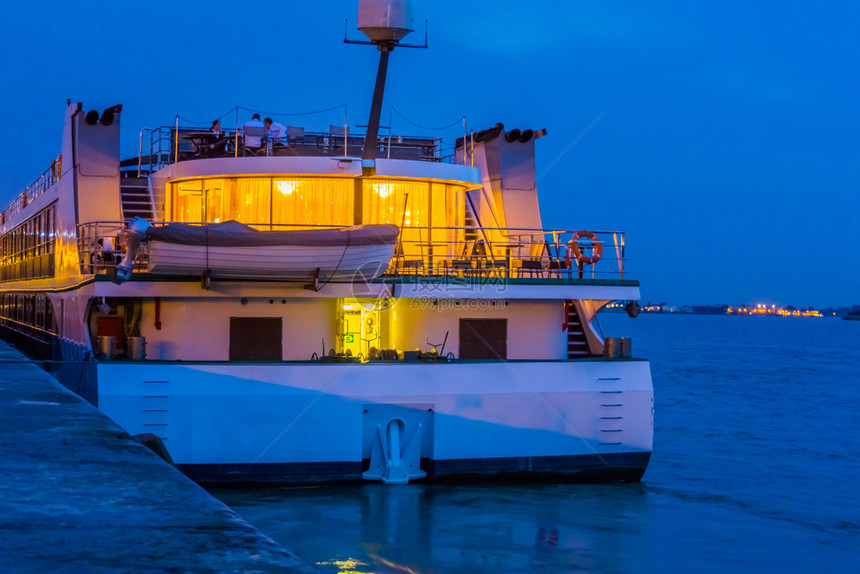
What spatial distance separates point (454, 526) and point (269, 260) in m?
4.05

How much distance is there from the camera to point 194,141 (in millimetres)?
17766

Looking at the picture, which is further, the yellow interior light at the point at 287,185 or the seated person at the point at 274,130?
the seated person at the point at 274,130

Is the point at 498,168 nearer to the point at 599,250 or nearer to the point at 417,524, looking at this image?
the point at 599,250

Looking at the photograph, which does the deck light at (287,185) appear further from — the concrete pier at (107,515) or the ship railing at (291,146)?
the concrete pier at (107,515)

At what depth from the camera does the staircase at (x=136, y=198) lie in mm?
18141

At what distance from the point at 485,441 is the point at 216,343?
404 cm

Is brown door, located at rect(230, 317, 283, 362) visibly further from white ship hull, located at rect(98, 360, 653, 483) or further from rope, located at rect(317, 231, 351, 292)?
white ship hull, located at rect(98, 360, 653, 483)

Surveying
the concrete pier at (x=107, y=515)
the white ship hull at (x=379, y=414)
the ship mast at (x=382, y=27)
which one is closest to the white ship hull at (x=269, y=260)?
the white ship hull at (x=379, y=414)

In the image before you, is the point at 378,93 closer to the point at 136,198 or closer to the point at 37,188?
the point at 136,198

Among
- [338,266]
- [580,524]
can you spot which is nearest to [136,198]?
[338,266]

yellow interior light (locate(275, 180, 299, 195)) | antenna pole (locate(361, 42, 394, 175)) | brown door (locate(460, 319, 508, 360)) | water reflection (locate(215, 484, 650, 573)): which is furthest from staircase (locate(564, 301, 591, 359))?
yellow interior light (locate(275, 180, 299, 195))

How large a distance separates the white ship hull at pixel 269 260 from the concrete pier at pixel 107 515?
532 cm

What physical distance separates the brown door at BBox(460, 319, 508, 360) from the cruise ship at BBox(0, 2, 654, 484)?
3cm

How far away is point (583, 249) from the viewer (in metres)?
16.2
